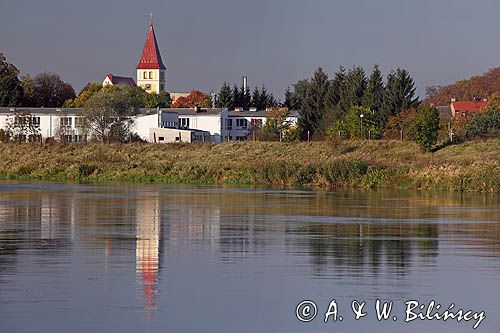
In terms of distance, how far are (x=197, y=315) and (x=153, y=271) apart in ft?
15.0

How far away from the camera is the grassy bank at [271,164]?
54.7 metres

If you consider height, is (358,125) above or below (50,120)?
below

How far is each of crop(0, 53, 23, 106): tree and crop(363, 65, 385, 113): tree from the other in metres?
41.9

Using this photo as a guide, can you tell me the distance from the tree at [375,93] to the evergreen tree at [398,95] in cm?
69

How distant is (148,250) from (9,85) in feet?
331

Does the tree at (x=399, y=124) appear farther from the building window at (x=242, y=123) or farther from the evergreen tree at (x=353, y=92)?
the building window at (x=242, y=123)

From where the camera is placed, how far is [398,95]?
307 feet

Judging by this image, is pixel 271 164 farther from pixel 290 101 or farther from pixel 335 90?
pixel 290 101

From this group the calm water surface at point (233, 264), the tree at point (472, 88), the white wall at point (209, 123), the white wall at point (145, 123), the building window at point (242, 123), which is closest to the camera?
the calm water surface at point (233, 264)

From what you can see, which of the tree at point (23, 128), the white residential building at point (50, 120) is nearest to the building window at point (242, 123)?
the white residential building at point (50, 120)

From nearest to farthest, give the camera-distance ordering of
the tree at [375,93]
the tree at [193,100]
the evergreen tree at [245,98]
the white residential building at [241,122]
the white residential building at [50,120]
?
the tree at [375,93]
the white residential building at [50,120]
the white residential building at [241,122]
the evergreen tree at [245,98]
the tree at [193,100]

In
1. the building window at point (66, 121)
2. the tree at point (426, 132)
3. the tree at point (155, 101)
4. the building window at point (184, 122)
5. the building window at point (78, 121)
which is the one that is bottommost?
the tree at point (426, 132)

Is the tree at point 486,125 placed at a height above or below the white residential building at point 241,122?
below

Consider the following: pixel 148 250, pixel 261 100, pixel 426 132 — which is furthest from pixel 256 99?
pixel 148 250
